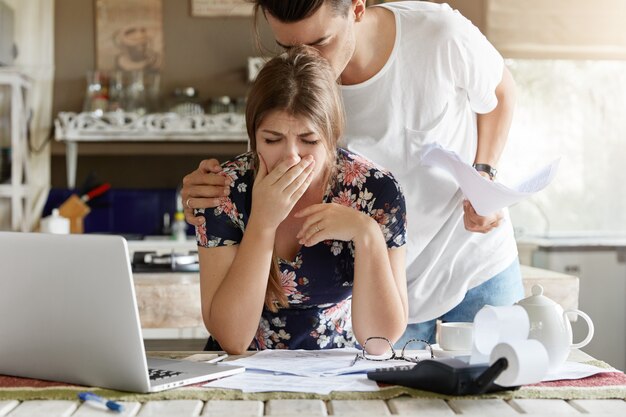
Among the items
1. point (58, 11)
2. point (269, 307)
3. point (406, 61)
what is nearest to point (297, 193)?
point (269, 307)

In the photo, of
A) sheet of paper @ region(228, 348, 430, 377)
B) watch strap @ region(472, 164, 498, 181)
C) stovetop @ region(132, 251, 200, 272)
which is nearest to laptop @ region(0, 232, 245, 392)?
sheet of paper @ region(228, 348, 430, 377)

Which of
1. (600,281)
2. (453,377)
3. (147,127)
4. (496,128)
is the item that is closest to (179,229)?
(147,127)

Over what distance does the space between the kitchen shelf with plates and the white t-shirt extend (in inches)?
96.8

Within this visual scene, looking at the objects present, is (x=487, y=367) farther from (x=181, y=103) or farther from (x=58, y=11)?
(x=58, y=11)

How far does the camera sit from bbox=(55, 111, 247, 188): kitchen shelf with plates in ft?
13.9

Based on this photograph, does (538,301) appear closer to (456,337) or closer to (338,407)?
(456,337)

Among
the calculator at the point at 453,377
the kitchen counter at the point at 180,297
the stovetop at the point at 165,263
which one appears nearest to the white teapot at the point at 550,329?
the calculator at the point at 453,377

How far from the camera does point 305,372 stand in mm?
1255

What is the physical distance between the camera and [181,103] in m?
4.44

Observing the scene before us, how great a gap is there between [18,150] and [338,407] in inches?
137

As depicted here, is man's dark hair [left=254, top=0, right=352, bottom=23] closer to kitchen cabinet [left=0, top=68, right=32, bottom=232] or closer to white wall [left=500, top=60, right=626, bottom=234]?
kitchen cabinet [left=0, top=68, right=32, bottom=232]

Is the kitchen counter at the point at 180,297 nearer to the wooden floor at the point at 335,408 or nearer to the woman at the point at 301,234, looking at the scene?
the woman at the point at 301,234

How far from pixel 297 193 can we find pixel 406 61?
0.48 m

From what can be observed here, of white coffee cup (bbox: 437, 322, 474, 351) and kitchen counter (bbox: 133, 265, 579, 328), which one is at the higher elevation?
white coffee cup (bbox: 437, 322, 474, 351)
